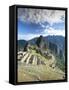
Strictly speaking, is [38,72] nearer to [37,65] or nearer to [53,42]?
[37,65]

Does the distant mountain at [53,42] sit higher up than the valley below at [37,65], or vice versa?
the distant mountain at [53,42]

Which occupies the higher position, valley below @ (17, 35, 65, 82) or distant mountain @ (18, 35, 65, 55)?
distant mountain @ (18, 35, 65, 55)

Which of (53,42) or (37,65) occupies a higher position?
(53,42)

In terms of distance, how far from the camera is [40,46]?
1.75 m

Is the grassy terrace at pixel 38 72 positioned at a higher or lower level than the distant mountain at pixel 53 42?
lower

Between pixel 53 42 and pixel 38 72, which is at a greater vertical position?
pixel 53 42

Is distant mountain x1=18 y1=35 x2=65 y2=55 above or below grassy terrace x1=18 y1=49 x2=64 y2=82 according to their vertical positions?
above

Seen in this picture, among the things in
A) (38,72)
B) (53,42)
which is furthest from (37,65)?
(53,42)

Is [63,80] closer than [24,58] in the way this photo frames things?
No

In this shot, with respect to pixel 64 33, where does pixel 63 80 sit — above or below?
below

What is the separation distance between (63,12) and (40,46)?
0.27 metres
